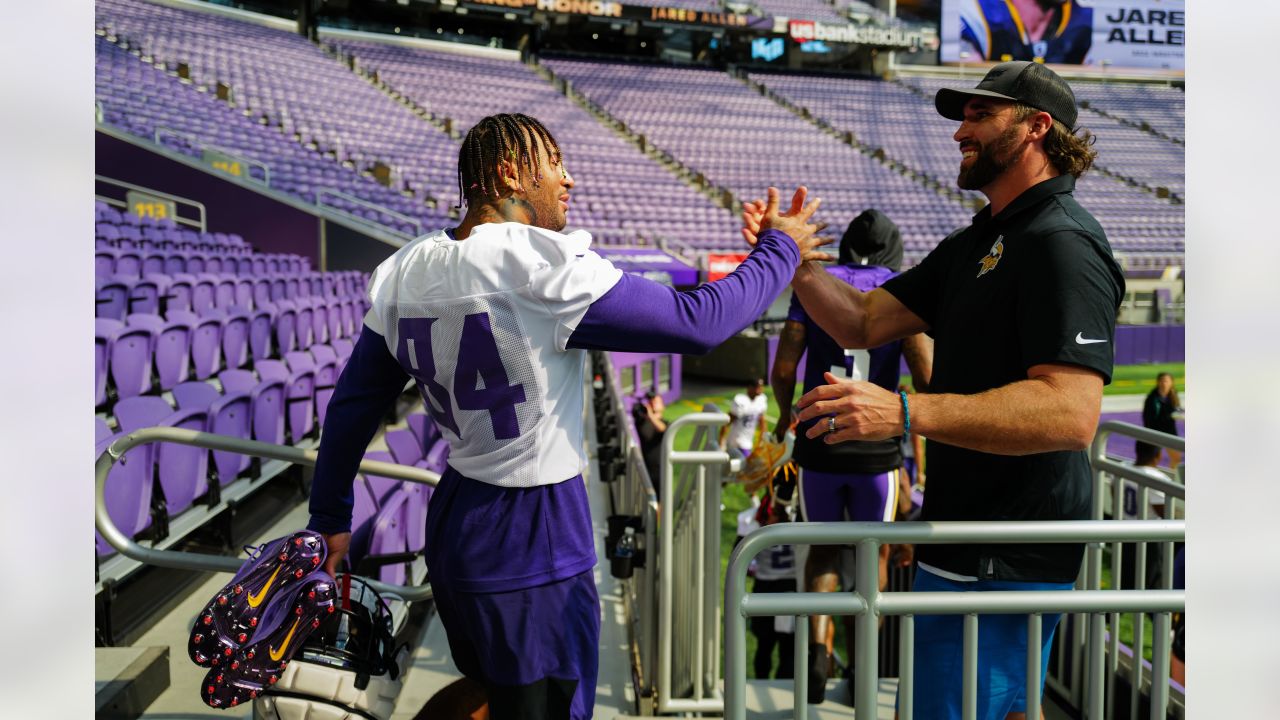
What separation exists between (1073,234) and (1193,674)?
0.69 meters

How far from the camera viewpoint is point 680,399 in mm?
12984

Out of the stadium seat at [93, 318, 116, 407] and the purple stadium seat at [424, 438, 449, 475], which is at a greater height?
A: the stadium seat at [93, 318, 116, 407]

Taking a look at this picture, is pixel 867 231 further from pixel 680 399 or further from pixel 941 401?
pixel 680 399

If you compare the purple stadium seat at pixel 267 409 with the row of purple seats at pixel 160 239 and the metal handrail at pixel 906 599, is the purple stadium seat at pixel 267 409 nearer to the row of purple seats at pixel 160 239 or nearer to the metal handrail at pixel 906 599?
the metal handrail at pixel 906 599

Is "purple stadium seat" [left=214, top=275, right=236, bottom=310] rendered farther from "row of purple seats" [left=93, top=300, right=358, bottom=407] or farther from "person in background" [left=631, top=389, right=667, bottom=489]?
"person in background" [left=631, top=389, right=667, bottom=489]

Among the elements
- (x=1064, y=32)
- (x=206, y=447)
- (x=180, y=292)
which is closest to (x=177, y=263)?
(x=180, y=292)

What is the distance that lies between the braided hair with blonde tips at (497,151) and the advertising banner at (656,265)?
12.9 metres

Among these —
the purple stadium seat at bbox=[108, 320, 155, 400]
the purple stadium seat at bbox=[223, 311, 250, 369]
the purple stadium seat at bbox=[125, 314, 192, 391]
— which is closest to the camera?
the purple stadium seat at bbox=[108, 320, 155, 400]

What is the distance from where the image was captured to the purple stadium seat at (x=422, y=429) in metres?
4.41

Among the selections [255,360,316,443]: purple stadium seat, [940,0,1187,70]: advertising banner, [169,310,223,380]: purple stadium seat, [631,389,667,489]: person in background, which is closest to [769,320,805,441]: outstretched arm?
[255,360,316,443]: purple stadium seat

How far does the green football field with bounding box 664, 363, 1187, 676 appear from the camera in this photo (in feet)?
15.9

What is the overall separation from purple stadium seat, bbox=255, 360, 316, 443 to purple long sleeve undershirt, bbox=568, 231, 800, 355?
11.4ft

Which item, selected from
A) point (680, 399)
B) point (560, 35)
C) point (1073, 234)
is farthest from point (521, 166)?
point (560, 35)

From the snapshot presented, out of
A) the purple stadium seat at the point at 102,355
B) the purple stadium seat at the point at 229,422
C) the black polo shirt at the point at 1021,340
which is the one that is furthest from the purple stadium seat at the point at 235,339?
the black polo shirt at the point at 1021,340
